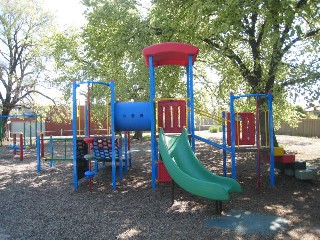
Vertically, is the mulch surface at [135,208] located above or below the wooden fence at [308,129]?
below

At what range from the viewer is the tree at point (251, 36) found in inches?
314

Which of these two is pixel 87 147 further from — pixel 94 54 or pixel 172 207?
pixel 94 54

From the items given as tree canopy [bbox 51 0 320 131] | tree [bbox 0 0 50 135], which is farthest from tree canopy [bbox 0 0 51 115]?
tree canopy [bbox 51 0 320 131]

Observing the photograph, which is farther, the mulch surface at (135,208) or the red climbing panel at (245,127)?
the red climbing panel at (245,127)

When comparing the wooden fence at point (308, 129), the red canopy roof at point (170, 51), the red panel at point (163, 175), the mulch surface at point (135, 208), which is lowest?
the mulch surface at point (135, 208)

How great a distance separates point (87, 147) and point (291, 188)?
5.48 m

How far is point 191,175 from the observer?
656 cm

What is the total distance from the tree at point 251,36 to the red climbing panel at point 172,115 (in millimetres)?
2081

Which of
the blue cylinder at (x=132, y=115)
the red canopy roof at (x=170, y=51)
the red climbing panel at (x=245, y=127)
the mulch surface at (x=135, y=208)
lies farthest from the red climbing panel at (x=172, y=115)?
the mulch surface at (x=135, y=208)

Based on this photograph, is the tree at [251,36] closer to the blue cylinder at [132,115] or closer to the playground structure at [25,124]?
the blue cylinder at [132,115]

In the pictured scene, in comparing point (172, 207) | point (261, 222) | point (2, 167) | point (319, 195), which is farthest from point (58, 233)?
point (2, 167)

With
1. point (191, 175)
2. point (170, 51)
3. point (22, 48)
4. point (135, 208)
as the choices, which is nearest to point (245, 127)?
point (170, 51)

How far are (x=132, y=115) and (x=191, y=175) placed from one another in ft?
8.46

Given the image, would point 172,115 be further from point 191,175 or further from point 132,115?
point 191,175
